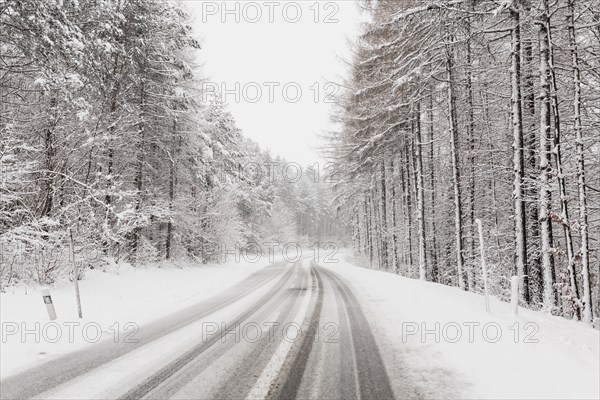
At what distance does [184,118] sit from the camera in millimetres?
20766

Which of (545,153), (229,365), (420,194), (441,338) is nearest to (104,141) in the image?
(229,365)

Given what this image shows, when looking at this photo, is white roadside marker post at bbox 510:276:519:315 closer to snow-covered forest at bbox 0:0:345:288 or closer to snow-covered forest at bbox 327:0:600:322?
snow-covered forest at bbox 327:0:600:322

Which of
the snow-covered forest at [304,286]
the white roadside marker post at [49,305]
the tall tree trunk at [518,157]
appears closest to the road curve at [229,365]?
the snow-covered forest at [304,286]

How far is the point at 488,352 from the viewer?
489 centimetres

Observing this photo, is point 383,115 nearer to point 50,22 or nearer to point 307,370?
point 50,22

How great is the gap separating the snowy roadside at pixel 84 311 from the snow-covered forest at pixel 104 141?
3.03 ft

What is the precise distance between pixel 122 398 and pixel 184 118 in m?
19.0

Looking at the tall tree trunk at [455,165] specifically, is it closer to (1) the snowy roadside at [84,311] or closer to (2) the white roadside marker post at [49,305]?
(1) the snowy roadside at [84,311]

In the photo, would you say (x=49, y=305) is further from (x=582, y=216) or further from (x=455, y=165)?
(x=455, y=165)

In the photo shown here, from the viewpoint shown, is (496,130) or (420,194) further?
(420,194)

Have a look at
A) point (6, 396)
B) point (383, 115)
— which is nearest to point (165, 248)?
point (383, 115)

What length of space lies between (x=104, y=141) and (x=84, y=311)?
6.56 meters

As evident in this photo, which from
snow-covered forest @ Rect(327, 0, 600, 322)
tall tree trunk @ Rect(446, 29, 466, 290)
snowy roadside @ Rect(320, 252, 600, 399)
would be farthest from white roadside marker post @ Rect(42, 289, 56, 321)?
tall tree trunk @ Rect(446, 29, 466, 290)

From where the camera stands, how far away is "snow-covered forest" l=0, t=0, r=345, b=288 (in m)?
9.11
